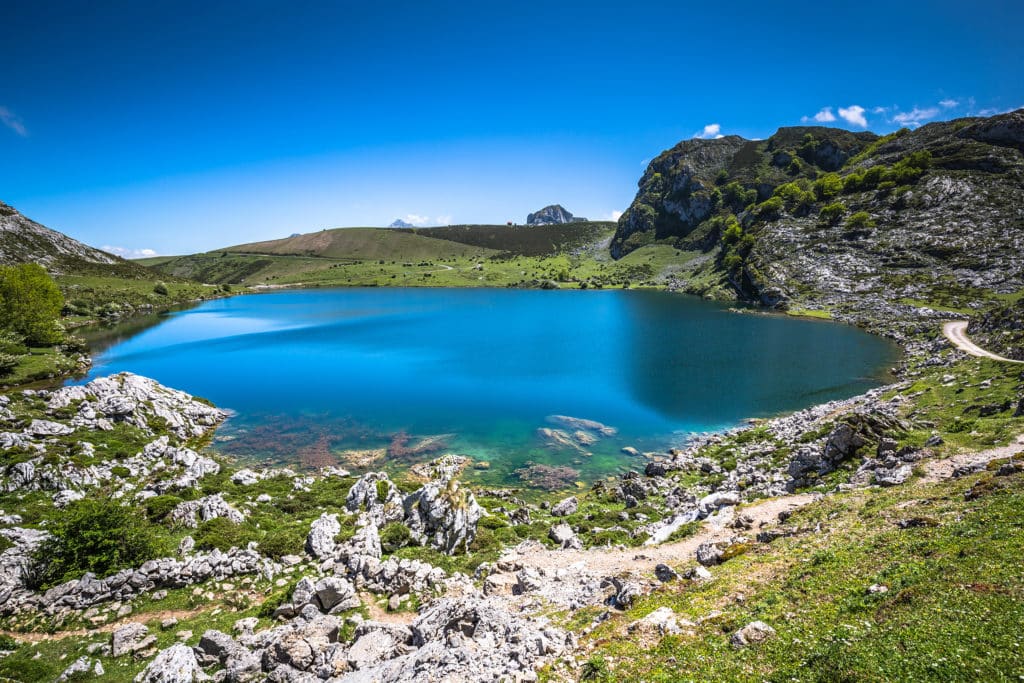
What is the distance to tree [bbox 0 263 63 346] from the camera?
6481cm

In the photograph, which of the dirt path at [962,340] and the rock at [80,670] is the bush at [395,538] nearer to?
the rock at [80,670]

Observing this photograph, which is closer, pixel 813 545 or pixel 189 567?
pixel 813 545

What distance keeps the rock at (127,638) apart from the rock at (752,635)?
21915 millimetres

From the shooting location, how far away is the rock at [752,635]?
38.4ft

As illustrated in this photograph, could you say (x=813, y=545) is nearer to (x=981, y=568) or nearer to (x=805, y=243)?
(x=981, y=568)

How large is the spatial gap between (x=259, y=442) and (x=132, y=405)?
12.0 meters

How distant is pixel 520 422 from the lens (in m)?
48.8

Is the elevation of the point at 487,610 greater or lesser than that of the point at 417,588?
greater

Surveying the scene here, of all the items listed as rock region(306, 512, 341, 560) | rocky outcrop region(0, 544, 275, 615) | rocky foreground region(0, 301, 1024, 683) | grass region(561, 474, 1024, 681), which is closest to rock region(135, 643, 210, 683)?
rocky foreground region(0, 301, 1024, 683)

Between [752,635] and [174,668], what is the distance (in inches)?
758

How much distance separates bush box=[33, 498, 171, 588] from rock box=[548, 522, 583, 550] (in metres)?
21.3

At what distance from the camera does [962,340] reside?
6066 centimetres

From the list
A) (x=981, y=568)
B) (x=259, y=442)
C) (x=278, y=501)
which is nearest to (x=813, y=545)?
(x=981, y=568)

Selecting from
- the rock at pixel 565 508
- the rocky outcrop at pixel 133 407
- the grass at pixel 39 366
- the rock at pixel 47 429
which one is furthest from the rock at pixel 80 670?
the grass at pixel 39 366
